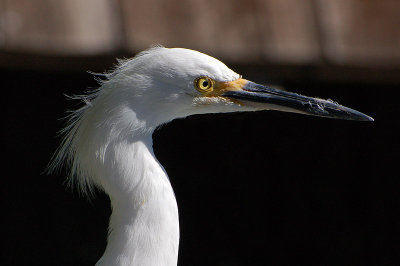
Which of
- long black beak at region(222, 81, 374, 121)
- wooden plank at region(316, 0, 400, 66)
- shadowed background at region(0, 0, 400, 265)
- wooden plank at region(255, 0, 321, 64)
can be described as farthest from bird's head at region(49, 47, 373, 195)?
wooden plank at region(316, 0, 400, 66)

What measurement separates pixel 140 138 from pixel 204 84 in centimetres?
28

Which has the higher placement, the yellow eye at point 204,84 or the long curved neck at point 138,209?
the yellow eye at point 204,84

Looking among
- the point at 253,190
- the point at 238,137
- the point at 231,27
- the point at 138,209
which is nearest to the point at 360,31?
the point at 231,27

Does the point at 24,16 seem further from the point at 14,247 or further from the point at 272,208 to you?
the point at 272,208

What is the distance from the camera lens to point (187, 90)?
263 centimetres

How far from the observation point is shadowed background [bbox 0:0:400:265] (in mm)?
3799

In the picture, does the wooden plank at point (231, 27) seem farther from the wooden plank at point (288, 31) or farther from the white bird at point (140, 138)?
the white bird at point (140, 138)

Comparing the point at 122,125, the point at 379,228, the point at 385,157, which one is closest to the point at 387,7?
the point at 385,157

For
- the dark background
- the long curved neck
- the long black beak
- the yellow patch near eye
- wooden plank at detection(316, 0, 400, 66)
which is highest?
wooden plank at detection(316, 0, 400, 66)

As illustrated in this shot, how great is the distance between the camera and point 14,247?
4758mm

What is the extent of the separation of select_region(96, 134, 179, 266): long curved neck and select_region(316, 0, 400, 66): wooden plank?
5.76ft

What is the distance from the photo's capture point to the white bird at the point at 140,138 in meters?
2.52

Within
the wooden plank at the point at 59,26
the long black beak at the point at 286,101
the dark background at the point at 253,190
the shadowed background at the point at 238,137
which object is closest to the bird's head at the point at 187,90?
the long black beak at the point at 286,101

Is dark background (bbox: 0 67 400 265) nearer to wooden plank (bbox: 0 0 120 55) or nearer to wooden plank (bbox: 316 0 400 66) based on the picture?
wooden plank (bbox: 316 0 400 66)
